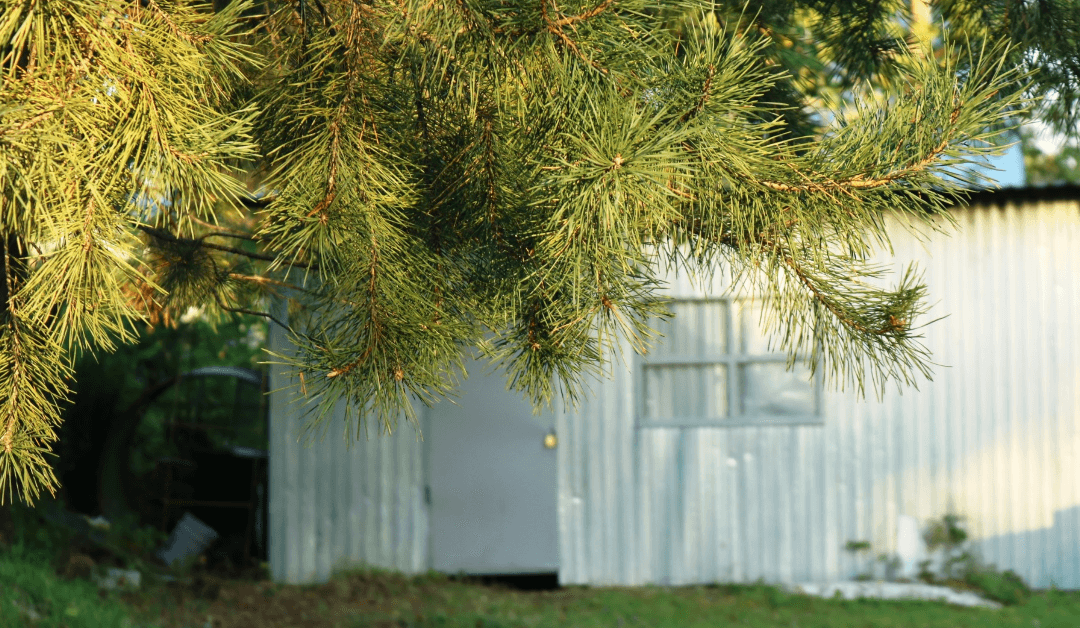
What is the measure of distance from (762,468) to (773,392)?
0.58 metres

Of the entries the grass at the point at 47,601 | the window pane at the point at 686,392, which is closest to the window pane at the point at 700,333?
the window pane at the point at 686,392

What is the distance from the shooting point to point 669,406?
6.50 meters

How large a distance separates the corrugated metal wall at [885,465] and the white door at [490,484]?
189 mm

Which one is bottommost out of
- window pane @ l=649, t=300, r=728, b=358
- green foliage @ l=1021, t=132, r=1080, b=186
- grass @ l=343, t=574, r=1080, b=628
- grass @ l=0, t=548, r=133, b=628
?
grass @ l=343, t=574, r=1080, b=628

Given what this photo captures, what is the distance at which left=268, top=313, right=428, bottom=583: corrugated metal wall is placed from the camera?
20.8ft

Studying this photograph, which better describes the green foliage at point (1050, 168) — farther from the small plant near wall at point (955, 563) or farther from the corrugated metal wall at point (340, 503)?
the corrugated metal wall at point (340, 503)

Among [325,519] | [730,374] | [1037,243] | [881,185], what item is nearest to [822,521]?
[730,374]

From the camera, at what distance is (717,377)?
6496mm

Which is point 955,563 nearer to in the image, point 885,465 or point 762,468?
point 885,465

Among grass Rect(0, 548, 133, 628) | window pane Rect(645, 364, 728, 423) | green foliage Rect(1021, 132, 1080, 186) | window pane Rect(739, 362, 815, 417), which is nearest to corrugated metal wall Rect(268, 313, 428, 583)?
grass Rect(0, 548, 133, 628)

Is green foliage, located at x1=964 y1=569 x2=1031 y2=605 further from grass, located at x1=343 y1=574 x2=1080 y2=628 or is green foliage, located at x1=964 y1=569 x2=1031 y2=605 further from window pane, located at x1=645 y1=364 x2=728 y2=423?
window pane, located at x1=645 y1=364 x2=728 y2=423

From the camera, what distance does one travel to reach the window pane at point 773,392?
644 cm

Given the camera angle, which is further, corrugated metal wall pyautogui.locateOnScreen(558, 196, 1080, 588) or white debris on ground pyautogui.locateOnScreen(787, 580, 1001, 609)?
corrugated metal wall pyautogui.locateOnScreen(558, 196, 1080, 588)

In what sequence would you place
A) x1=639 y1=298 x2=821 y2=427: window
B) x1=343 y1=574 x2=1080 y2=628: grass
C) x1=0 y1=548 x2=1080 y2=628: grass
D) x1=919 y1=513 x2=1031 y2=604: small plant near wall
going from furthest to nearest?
1. x1=639 y1=298 x2=821 y2=427: window
2. x1=919 y1=513 x2=1031 y2=604: small plant near wall
3. x1=343 y1=574 x2=1080 y2=628: grass
4. x1=0 y1=548 x2=1080 y2=628: grass
